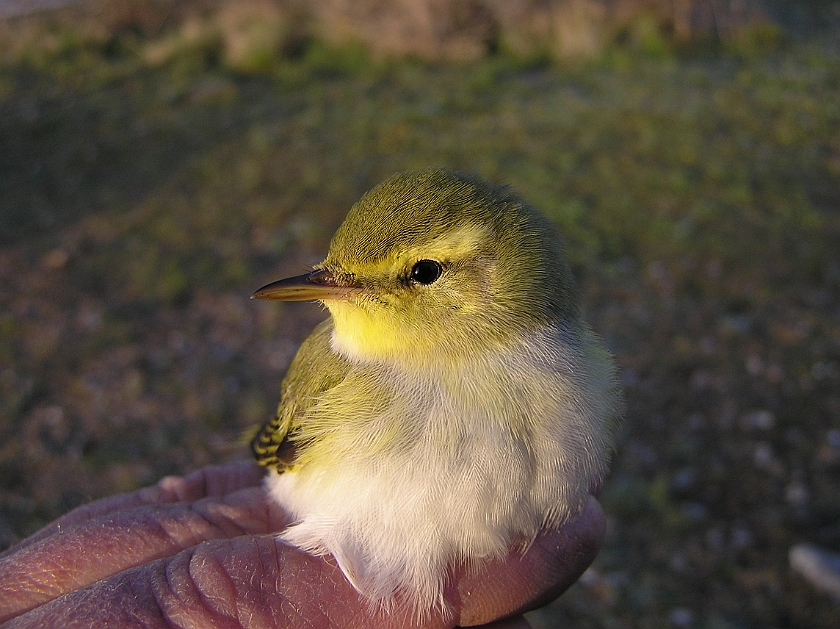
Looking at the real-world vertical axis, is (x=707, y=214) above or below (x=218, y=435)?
below

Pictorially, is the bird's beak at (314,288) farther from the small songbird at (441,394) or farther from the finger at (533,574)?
the finger at (533,574)

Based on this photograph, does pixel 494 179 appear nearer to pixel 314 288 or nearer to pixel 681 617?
pixel 681 617

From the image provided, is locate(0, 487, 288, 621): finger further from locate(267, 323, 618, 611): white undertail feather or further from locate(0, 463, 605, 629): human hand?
locate(267, 323, 618, 611): white undertail feather

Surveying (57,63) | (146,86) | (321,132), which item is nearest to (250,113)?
(321,132)

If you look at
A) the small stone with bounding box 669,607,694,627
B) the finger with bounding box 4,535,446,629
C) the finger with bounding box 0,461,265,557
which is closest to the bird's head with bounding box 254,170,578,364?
the finger with bounding box 4,535,446,629

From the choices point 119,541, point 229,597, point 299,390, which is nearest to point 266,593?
point 229,597

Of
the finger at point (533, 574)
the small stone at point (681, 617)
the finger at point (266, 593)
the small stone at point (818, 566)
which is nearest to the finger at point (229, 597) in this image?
the finger at point (266, 593)

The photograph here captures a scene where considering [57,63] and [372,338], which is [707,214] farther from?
[57,63]

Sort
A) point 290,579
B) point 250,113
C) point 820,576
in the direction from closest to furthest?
point 290,579, point 820,576, point 250,113
